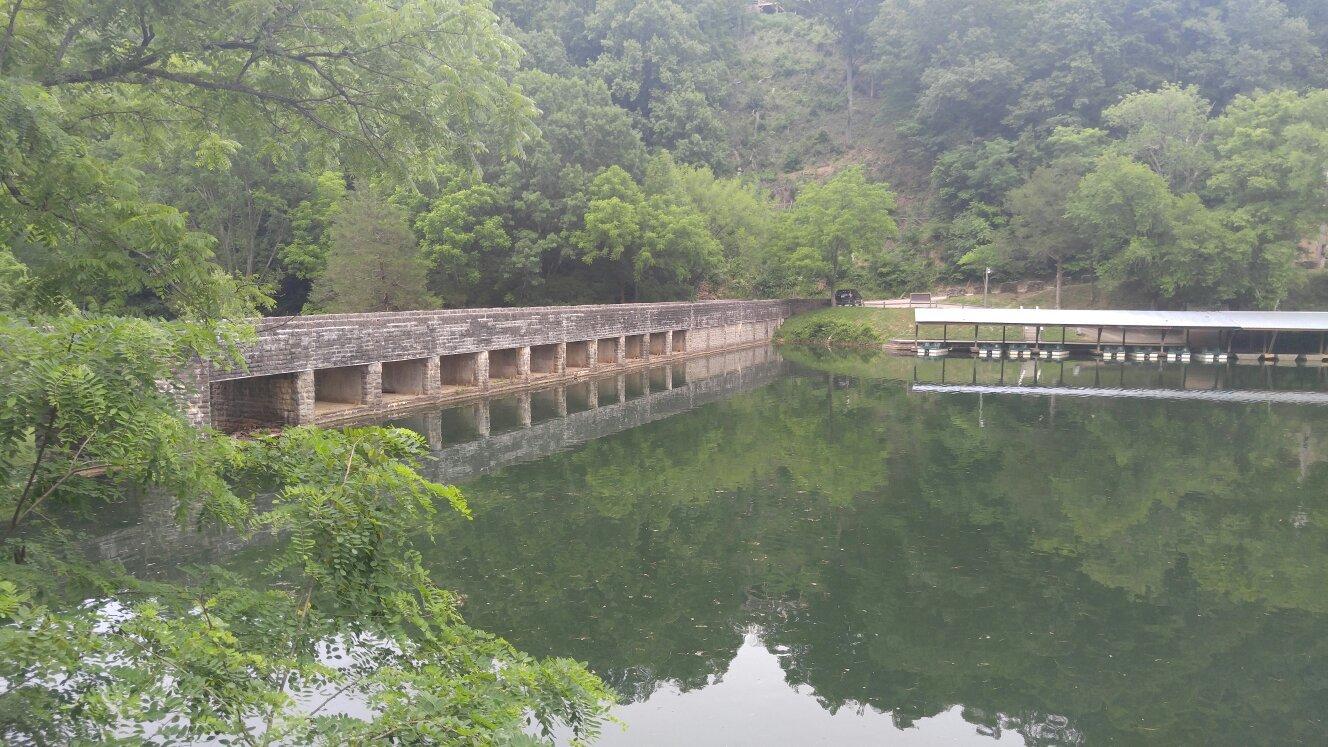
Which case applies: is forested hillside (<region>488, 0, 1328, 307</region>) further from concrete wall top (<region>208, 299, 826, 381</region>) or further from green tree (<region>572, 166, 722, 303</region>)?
concrete wall top (<region>208, 299, 826, 381</region>)

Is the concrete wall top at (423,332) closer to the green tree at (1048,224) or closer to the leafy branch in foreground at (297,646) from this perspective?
the leafy branch in foreground at (297,646)

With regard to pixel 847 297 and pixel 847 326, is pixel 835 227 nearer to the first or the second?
pixel 847 326

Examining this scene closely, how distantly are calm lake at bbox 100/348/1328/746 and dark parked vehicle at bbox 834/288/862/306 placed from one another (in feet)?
109

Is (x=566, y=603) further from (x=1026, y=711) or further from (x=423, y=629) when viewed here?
(x=423, y=629)

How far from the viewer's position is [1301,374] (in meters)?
39.3

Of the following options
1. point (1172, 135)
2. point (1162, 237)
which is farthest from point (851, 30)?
point (1162, 237)

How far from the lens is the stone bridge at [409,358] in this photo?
22719 mm

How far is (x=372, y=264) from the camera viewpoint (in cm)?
3556

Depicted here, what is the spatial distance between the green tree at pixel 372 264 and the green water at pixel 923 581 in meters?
16.3

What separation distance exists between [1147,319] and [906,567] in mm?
37197

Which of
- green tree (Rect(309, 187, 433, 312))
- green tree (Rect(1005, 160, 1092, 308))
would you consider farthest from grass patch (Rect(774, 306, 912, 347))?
green tree (Rect(309, 187, 433, 312))

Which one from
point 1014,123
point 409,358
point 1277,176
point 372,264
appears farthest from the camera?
point 1014,123

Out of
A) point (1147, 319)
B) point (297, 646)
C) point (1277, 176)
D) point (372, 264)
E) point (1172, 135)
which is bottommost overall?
point (297, 646)

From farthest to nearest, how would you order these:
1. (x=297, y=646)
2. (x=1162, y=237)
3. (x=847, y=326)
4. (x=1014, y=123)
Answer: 1. (x=1014, y=123)
2. (x=847, y=326)
3. (x=1162, y=237)
4. (x=297, y=646)
